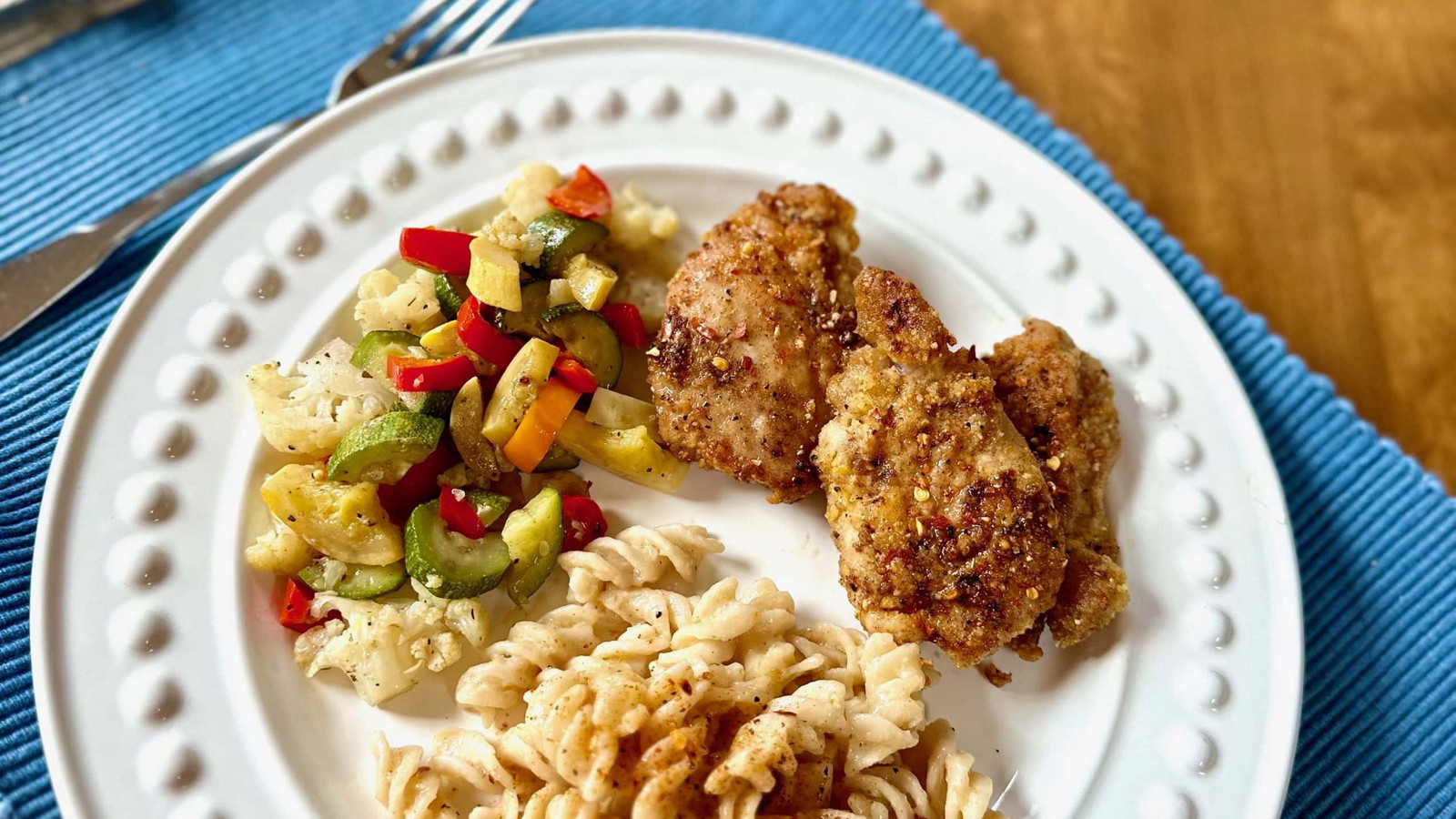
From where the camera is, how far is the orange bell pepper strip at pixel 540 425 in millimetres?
3715

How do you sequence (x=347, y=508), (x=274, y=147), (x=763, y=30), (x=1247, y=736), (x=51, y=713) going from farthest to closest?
(x=763, y=30) < (x=274, y=147) < (x=1247, y=736) < (x=347, y=508) < (x=51, y=713)

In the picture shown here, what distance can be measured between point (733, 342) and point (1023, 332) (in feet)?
3.96

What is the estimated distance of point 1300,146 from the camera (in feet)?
17.8

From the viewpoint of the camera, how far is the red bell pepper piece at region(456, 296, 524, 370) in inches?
147

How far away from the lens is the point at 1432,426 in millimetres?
4898

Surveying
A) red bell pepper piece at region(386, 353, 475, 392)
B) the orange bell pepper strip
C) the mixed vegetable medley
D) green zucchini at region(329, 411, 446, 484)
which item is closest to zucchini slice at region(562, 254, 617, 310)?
the mixed vegetable medley

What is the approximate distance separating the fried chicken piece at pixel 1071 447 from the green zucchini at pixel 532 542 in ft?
5.66

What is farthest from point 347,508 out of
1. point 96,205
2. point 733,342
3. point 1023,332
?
point 1023,332

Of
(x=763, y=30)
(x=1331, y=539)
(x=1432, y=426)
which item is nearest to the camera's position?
(x=1331, y=539)

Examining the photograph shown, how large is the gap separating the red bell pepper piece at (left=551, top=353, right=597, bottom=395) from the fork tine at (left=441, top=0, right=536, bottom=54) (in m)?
1.71

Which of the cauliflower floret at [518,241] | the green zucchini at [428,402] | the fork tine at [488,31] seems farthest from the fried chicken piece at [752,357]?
the fork tine at [488,31]

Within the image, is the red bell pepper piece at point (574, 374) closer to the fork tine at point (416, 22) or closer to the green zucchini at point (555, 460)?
the green zucchini at point (555, 460)

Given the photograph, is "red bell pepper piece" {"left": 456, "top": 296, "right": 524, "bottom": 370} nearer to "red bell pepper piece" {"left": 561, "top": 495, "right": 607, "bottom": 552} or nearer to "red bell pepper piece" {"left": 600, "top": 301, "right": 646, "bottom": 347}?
"red bell pepper piece" {"left": 600, "top": 301, "right": 646, "bottom": 347}

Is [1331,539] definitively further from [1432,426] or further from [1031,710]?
[1031,710]
